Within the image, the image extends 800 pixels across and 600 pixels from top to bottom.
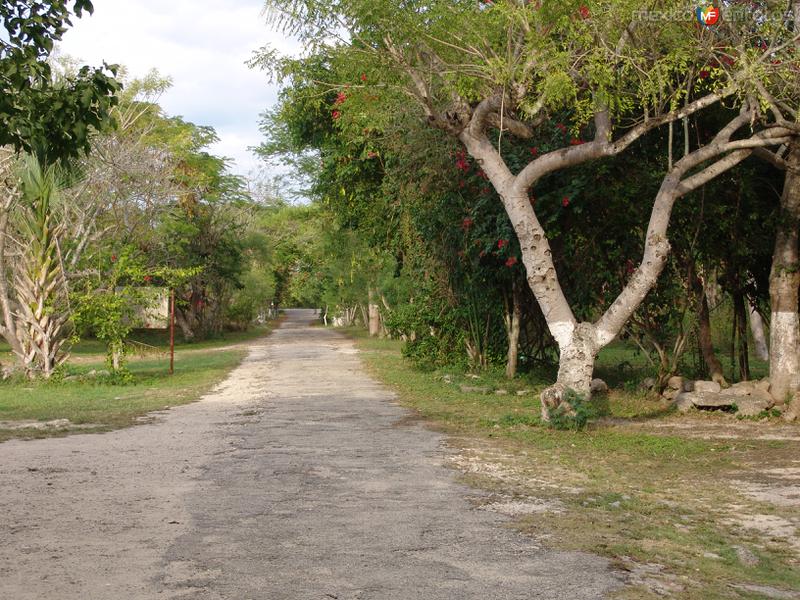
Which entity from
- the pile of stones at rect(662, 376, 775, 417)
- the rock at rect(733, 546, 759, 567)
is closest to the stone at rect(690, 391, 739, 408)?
the pile of stones at rect(662, 376, 775, 417)

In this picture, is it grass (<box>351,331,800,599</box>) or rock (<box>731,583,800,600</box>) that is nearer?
rock (<box>731,583,800,600</box>)

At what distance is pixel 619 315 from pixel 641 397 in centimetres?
355

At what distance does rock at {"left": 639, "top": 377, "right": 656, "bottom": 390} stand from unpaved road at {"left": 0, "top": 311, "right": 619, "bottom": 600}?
5079mm

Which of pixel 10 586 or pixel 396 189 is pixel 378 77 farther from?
pixel 10 586

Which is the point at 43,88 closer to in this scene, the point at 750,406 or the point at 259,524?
the point at 259,524

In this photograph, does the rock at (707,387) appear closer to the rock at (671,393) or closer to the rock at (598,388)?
the rock at (671,393)

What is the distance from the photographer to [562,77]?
1030 centimetres

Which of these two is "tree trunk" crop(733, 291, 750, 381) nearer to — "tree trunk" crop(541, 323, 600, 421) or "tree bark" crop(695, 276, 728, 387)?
"tree bark" crop(695, 276, 728, 387)

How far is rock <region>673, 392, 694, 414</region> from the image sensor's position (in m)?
12.6

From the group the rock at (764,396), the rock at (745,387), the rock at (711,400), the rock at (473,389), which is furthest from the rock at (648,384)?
the rock at (473,389)

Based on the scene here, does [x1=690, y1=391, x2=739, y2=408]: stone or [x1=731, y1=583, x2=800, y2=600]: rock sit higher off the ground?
[x1=690, y1=391, x2=739, y2=408]: stone

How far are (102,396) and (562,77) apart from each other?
1037cm

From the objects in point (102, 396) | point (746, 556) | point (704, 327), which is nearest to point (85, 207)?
point (102, 396)

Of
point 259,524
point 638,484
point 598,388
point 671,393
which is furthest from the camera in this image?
point 598,388
